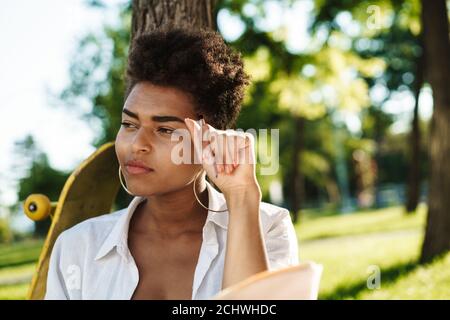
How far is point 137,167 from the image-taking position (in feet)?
7.76

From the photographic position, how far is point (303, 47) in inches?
454

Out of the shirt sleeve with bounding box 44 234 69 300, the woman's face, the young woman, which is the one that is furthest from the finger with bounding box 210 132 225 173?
the shirt sleeve with bounding box 44 234 69 300

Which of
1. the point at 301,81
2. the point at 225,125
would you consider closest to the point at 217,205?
the point at 225,125

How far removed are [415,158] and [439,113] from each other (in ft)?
34.0

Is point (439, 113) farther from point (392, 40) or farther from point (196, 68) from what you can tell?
point (392, 40)

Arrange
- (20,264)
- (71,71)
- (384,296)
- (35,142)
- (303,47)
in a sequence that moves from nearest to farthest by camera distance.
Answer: (384,296) → (20,264) → (303,47) → (35,142) → (71,71)

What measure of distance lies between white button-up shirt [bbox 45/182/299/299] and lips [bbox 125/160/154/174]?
272 millimetres

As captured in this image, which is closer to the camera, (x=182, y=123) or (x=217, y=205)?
(x=182, y=123)

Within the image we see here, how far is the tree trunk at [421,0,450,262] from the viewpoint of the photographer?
807cm

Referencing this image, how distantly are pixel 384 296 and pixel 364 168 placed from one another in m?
34.8

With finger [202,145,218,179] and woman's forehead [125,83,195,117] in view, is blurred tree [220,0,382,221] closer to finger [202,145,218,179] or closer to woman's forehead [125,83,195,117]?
woman's forehead [125,83,195,117]

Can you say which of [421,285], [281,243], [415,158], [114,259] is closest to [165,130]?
[114,259]

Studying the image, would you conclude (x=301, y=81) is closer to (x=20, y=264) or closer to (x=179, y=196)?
(x=20, y=264)

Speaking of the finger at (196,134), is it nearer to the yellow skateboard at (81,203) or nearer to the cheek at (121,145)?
the cheek at (121,145)
